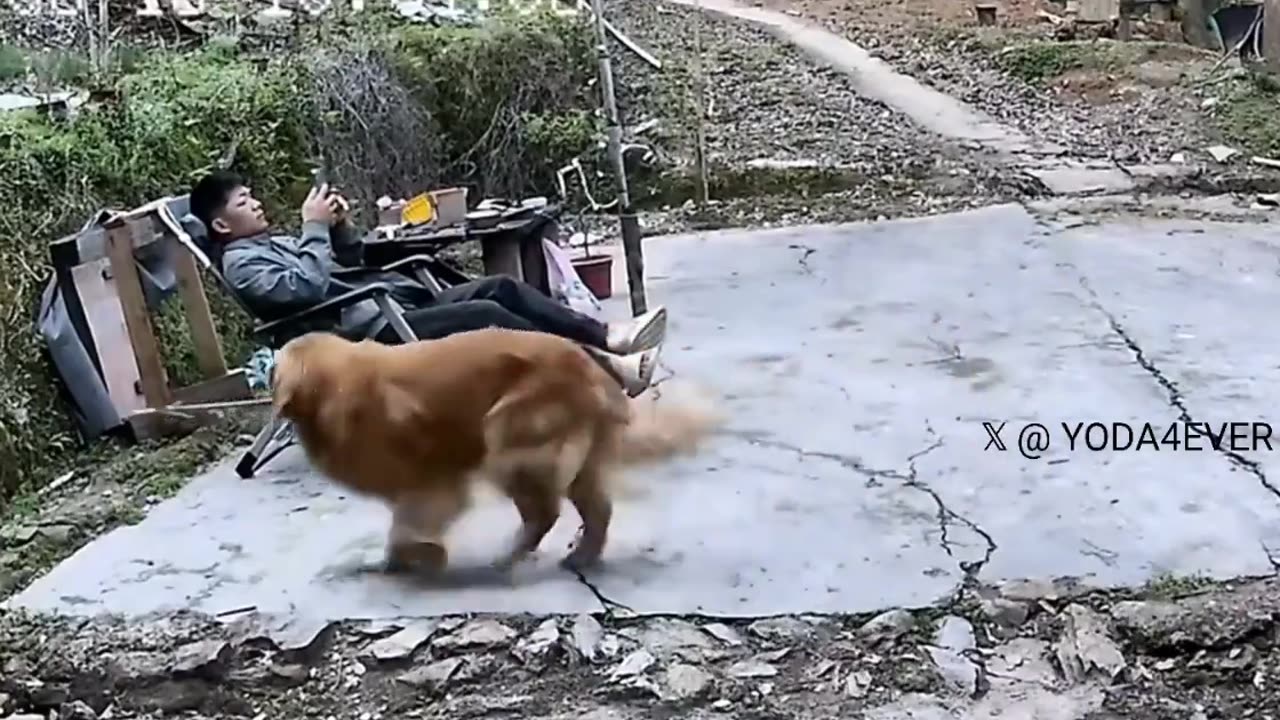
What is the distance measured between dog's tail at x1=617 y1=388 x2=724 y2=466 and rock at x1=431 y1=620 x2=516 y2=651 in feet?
1.40

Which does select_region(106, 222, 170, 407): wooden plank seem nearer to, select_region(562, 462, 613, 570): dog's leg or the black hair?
the black hair

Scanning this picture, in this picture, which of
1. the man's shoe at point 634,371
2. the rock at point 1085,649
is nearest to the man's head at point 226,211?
the man's shoe at point 634,371

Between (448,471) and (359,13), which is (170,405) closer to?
(448,471)

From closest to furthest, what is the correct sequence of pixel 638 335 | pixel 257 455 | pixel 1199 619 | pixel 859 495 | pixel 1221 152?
pixel 1199 619 → pixel 859 495 → pixel 257 455 → pixel 638 335 → pixel 1221 152

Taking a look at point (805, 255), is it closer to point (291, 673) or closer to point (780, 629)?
point (780, 629)

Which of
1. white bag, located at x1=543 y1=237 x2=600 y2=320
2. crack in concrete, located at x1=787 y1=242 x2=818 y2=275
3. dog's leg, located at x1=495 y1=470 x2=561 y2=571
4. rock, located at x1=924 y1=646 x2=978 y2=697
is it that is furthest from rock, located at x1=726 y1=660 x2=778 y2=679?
crack in concrete, located at x1=787 y1=242 x2=818 y2=275

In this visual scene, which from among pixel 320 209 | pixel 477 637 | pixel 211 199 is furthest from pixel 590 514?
pixel 211 199

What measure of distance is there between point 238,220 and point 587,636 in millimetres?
1780

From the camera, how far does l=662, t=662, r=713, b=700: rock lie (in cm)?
251

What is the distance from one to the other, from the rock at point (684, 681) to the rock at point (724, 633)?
0.31 ft

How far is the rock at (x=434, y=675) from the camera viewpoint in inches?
101

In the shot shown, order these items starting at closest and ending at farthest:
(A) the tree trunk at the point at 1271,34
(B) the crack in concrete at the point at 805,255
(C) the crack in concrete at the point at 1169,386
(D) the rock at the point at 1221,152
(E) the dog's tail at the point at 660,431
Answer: (E) the dog's tail at the point at 660,431
(C) the crack in concrete at the point at 1169,386
(B) the crack in concrete at the point at 805,255
(D) the rock at the point at 1221,152
(A) the tree trunk at the point at 1271,34

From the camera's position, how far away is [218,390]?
4145 millimetres

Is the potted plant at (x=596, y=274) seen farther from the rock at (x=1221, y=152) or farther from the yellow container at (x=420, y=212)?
the rock at (x=1221, y=152)
